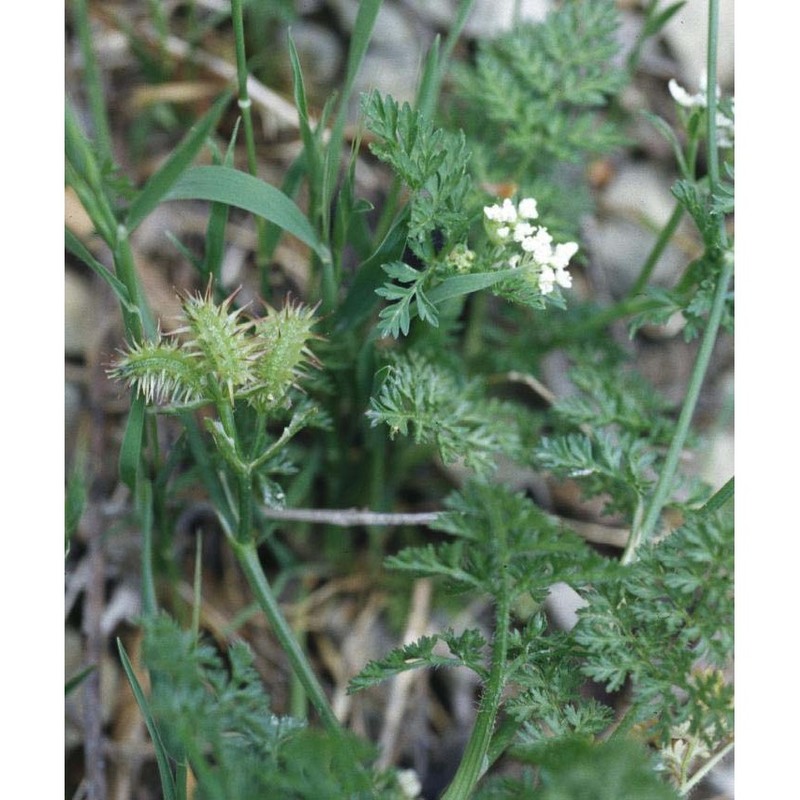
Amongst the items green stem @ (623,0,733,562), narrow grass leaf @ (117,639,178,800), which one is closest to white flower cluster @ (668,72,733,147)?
green stem @ (623,0,733,562)

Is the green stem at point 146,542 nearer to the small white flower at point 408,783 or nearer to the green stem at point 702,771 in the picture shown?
the small white flower at point 408,783

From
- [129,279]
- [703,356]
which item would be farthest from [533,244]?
[129,279]

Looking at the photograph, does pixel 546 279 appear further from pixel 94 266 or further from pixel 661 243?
pixel 94 266

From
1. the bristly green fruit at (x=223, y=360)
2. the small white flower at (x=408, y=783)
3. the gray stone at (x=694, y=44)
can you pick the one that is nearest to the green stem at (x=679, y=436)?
the small white flower at (x=408, y=783)

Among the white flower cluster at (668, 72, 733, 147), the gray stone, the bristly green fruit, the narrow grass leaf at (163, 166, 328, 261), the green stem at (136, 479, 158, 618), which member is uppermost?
the gray stone

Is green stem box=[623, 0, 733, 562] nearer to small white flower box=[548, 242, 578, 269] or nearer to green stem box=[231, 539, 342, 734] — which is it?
small white flower box=[548, 242, 578, 269]
